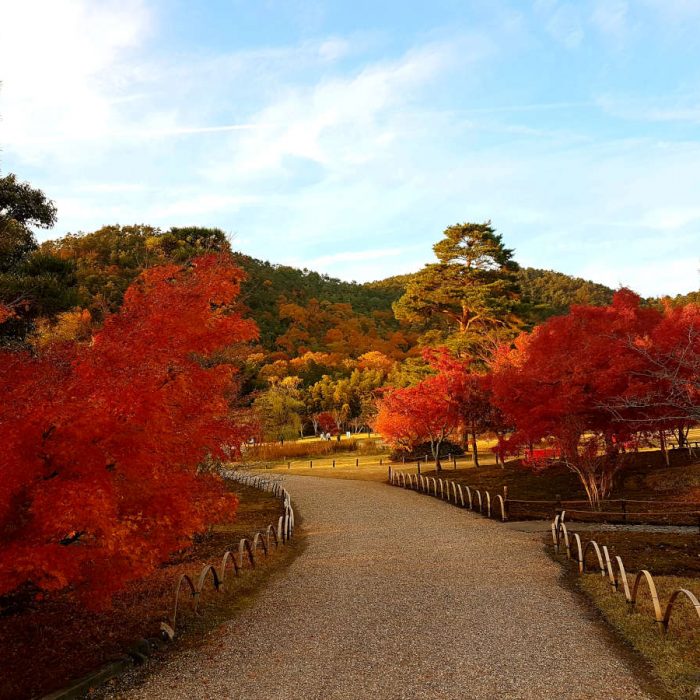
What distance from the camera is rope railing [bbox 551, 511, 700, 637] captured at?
24.8ft

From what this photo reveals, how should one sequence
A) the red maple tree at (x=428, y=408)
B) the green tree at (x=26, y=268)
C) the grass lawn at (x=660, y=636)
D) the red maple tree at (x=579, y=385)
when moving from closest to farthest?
the grass lawn at (x=660, y=636), the green tree at (x=26, y=268), the red maple tree at (x=579, y=385), the red maple tree at (x=428, y=408)

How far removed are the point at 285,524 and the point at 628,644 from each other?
10400 mm

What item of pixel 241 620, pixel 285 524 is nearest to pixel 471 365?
pixel 285 524

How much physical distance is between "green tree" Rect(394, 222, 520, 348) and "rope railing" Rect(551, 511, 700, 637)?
24.2m

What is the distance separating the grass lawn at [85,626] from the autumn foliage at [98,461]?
1.05 metres

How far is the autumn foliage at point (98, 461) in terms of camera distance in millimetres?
6223

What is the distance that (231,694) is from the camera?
6.55 metres

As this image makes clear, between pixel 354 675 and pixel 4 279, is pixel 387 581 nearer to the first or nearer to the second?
pixel 354 675

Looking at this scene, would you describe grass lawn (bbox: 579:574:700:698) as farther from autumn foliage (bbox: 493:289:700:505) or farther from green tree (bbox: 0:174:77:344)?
green tree (bbox: 0:174:77:344)

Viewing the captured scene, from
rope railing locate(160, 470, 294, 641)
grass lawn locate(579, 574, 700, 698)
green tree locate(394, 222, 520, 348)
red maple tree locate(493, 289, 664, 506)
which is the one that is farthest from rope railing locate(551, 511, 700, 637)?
green tree locate(394, 222, 520, 348)

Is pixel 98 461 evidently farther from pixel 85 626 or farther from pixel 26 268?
pixel 26 268

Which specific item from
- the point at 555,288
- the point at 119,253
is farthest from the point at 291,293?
the point at 119,253

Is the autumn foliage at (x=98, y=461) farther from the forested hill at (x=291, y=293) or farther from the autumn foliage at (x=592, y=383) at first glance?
the forested hill at (x=291, y=293)

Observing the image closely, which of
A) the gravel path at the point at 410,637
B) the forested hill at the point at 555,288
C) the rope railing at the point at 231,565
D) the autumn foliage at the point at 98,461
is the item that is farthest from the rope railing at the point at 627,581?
the forested hill at the point at 555,288
